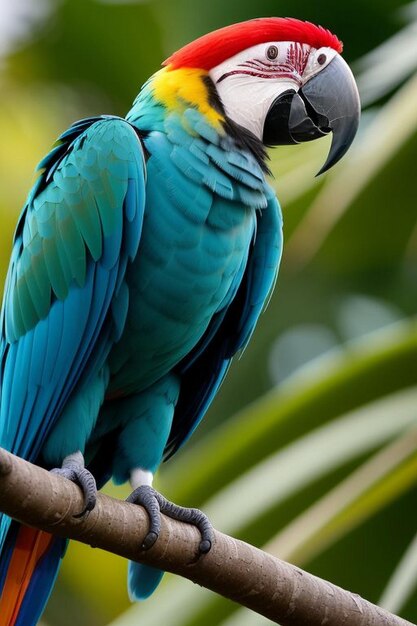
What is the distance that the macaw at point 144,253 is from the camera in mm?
2781

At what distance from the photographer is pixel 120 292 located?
2.83 metres

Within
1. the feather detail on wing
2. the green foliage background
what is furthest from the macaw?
the green foliage background

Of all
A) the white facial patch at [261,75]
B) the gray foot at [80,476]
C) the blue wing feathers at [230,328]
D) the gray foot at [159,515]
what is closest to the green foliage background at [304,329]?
the blue wing feathers at [230,328]

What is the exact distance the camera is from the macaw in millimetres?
2781

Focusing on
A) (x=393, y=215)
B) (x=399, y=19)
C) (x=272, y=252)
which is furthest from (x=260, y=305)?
(x=399, y=19)

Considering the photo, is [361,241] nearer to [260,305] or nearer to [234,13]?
[234,13]

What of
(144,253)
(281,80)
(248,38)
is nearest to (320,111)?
(281,80)

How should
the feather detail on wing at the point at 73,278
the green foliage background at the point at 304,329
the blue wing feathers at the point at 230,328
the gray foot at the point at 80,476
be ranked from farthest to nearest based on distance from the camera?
the green foliage background at the point at 304,329, the blue wing feathers at the point at 230,328, the feather detail on wing at the point at 73,278, the gray foot at the point at 80,476

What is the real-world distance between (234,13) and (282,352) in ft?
6.55

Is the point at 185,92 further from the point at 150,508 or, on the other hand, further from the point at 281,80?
the point at 150,508

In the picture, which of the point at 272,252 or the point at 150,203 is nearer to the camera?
the point at 150,203

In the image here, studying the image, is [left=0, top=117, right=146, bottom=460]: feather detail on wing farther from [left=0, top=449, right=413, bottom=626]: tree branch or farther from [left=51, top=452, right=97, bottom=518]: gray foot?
[left=0, top=449, right=413, bottom=626]: tree branch

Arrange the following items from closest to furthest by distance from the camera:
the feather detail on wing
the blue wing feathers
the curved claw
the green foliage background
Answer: the curved claw → the feather detail on wing → the blue wing feathers → the green foliage background

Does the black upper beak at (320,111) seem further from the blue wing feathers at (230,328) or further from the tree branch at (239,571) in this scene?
the tree branch at (239,571)
